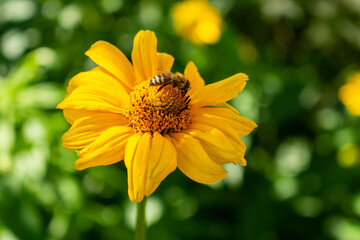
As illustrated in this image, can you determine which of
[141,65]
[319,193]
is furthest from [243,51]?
[141,65]

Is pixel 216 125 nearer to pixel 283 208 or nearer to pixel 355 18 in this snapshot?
pixel 283 208

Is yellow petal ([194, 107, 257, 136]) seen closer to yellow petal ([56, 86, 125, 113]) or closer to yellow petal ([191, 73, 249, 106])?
yellow petal ([191, 73, 249, 106])

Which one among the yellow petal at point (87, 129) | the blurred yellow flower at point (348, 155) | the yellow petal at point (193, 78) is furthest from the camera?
the blurred yellow flower at point (348, 155)

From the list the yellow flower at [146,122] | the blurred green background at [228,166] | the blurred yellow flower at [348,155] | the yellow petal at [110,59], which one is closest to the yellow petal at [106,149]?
the yellow flower at [146,122]

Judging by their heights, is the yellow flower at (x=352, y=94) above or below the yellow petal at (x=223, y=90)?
below

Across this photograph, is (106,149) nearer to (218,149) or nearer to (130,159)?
(130,159)

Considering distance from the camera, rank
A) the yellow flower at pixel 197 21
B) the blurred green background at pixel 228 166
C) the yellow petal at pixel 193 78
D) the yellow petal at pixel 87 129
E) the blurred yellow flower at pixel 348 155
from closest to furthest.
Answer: the yellow petal at pixel 87 129, the yellow petal at pixel 193 78, the blurred green background at pixel 228 166, the blurred yellow flower at pixel 348 155, the yellow flower at pixel 197 21

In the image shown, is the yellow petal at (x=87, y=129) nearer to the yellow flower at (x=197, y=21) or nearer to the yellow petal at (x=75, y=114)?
the yellow petal at (x=75, y=114)
